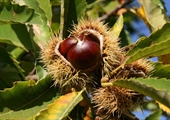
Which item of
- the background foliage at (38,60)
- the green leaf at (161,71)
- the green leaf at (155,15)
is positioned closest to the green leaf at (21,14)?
the background foliage at (38,60)

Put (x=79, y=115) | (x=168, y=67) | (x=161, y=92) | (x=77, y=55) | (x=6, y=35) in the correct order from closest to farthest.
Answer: (x=161, y=92) → (x=77, y=55) → (x=168, y=67) → (x=79, y=115) → (x=6, y=35)

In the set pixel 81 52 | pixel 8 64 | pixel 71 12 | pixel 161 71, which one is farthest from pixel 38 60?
pixel 161 71

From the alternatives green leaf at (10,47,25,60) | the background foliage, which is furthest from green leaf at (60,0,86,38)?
green leaf at (10,47,25,60)

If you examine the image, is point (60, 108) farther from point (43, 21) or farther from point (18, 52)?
point (18, 52)

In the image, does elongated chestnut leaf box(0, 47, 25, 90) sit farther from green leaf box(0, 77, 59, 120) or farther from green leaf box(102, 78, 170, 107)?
green leaf box(102, 78, 170, 107)

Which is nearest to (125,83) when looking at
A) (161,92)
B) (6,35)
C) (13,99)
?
(161,92)

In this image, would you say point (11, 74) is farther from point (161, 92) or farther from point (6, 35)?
point (161, 92)

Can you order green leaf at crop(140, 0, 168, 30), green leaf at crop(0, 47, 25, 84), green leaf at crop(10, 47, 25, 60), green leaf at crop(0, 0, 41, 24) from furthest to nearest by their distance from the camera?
1. green leaf at crop(10, 47, 25, 60)
2. green leaf at crop(140, 0, 168, 30)
3. green leaf at crop(0, 47, 25, 84)
4. green leaf at crop(0, 0, 41, 24)
